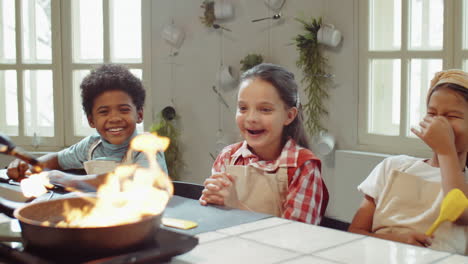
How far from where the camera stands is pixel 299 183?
1795mm

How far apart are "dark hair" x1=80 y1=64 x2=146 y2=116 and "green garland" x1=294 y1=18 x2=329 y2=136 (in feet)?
4.90

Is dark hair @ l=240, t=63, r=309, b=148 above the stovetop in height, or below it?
above

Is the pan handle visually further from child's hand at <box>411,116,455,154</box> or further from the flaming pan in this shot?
child's hand at <box>411,116,455,154</box>

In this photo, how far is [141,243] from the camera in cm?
87

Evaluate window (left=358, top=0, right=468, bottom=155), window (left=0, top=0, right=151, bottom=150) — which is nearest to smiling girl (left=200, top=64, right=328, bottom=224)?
window (left=358, top=0, right=468, bottom=155)

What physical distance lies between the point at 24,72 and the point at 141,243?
12.7ft

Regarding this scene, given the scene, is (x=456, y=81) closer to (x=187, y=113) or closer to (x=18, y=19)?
(x=187, y=113)

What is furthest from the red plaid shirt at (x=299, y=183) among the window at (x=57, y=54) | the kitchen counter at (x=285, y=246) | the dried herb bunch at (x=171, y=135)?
the window at (x=57, y=54)

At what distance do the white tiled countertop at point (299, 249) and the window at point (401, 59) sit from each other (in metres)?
2.25

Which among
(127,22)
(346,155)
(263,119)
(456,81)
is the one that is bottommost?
(346,155)

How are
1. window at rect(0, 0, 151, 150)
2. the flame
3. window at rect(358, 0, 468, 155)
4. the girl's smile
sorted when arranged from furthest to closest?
1. window at rect(0, 0, 151, 150)
2. window at rect(358, 0, 468, 155)
3. the girl's smile
4. the flame

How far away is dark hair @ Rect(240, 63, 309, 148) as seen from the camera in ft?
6.48

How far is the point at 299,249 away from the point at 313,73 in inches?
104

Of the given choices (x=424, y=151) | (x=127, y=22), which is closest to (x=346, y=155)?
(x=424, y=151)
